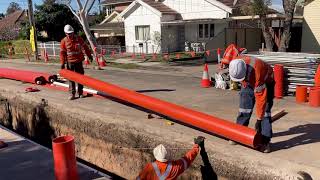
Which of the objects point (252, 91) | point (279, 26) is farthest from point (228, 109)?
point (279, 26)

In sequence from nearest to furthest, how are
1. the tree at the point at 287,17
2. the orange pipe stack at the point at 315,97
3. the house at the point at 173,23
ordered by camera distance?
the orange pipe stack at the point at 315,97, the tree at the point at 287,17, the house at the point at 173,23

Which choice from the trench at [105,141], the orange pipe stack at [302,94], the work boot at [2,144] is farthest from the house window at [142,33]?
the work boot at [2,144]

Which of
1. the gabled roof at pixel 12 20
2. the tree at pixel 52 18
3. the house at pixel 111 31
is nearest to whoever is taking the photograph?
the house at pixel 111 31

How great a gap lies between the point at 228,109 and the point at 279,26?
60.2ft

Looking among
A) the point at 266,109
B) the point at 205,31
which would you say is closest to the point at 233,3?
the point at 205,31

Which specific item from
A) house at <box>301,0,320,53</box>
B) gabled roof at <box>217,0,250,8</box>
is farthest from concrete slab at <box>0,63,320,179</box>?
gabled roof at <box>217,0,250,8</box>

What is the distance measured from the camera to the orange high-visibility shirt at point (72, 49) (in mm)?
10469

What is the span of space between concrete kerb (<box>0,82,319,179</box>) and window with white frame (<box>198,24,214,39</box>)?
1972 cm

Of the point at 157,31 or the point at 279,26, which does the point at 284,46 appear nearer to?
the point at 279,26

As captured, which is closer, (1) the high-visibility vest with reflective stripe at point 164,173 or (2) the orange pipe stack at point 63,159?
(1) the high-visibility vest with reflective stripe at point 164,173

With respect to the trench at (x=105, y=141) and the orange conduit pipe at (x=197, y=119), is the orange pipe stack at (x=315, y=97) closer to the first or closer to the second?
the orange conduit pipe at (x=197, y=119)

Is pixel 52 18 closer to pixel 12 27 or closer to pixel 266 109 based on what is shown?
pixel 12 27

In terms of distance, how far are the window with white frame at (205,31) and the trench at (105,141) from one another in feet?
64.4

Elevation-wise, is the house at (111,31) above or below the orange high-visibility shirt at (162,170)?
above
